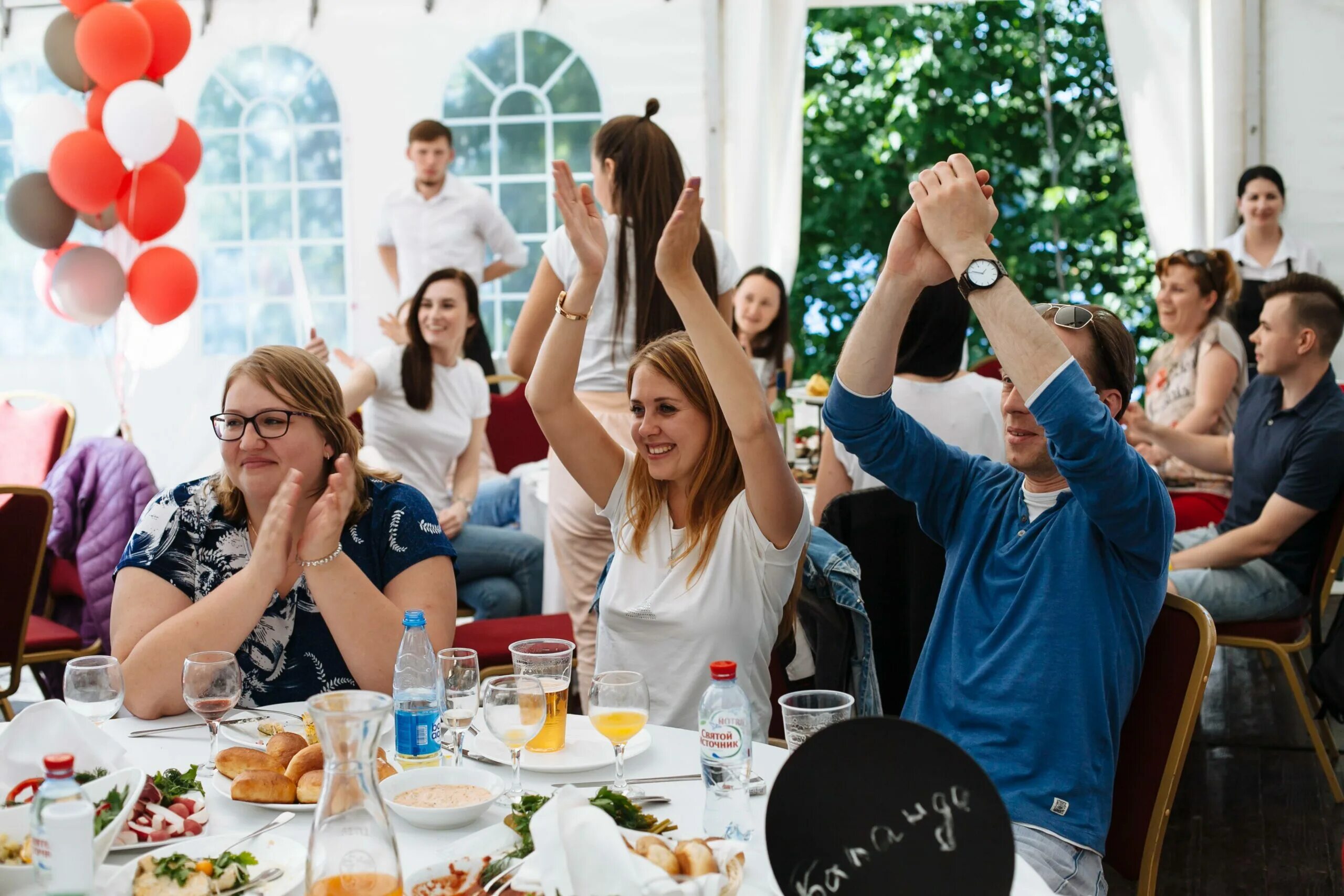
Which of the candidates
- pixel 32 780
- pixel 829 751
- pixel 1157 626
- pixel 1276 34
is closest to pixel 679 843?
pixel 829 751

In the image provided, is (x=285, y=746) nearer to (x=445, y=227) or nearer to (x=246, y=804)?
(x=246, y=804)

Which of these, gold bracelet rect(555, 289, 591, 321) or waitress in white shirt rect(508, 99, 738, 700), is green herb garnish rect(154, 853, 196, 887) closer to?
gold bracelet rect(555, 289, 591, 321)

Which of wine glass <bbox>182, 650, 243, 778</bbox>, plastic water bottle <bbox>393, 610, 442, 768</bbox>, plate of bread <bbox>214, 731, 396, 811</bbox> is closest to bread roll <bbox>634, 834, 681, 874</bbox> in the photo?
plate of bread <bbox>214, 731, 396, 811</bbox>

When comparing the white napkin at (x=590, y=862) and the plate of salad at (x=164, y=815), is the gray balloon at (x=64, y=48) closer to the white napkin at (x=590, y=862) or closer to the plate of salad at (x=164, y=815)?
the plate of salad at (x=164, y=815)

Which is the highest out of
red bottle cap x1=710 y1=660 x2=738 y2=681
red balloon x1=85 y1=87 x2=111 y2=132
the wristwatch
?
red balloon x1=85 y1=87 x2=111 y2=132

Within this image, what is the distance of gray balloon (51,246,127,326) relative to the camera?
5.43 metres

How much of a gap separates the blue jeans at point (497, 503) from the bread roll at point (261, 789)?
3.09 metres

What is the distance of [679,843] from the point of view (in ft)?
3.74

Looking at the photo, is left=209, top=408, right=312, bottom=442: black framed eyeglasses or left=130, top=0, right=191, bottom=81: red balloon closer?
left=209, top=408, right=312, bottom=442: black framed eyeglasses

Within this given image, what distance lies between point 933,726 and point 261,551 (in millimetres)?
1062

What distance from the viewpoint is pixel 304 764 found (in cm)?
141

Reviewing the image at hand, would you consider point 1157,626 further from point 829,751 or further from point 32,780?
point 32,780

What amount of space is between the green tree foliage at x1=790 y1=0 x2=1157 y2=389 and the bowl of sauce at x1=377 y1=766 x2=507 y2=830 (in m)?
7.52

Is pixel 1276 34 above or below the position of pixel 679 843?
above
